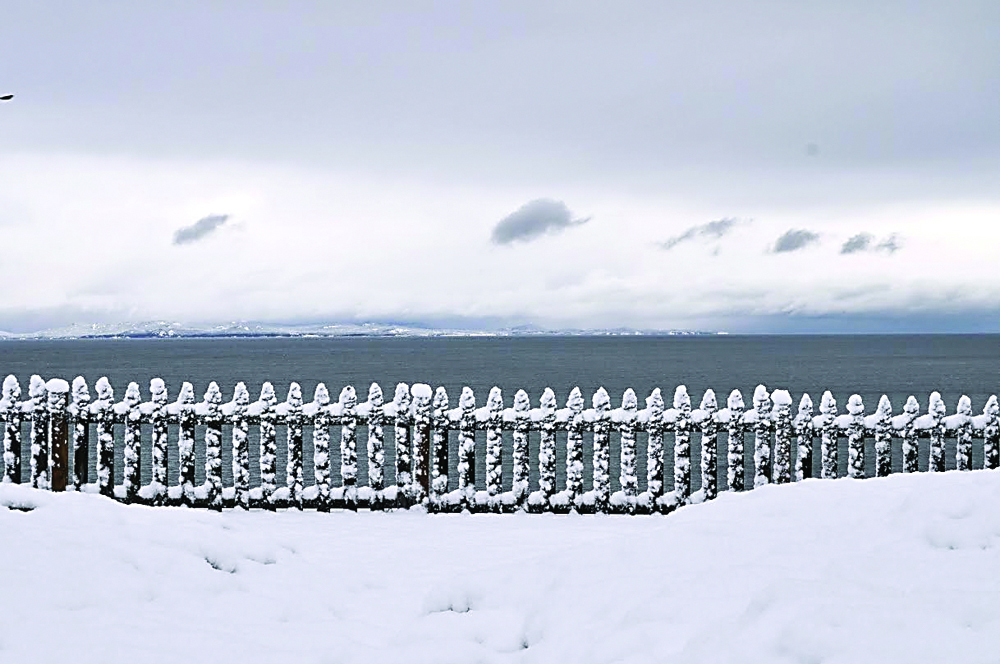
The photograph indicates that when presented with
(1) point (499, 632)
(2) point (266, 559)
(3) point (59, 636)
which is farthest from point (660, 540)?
(3) point (59, 636)

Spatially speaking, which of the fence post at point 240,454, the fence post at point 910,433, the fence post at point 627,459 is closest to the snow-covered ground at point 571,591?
the fence post at point 240,454

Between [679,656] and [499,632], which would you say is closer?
[679,656]

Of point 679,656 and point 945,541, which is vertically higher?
point 945,541

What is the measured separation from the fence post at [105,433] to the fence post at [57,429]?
1.29 feet

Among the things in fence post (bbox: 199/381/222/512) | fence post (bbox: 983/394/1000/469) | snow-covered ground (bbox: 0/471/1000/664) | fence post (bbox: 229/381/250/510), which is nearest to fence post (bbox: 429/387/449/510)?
fence post (bbox: 229/381/250/510)

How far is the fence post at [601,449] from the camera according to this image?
10.5 meters

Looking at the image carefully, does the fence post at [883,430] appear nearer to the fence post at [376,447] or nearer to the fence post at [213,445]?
the fence post at [376,447]

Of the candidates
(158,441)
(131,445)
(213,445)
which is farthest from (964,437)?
(131,445)

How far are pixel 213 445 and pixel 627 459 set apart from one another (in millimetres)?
5151

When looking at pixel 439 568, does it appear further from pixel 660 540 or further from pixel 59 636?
pixel 59 636

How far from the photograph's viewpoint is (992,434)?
1088 centimetres

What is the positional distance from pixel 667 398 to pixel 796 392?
11.2 metres

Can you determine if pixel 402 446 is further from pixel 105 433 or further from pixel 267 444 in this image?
pixel 105 433

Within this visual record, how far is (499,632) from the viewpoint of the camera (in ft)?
18.7
